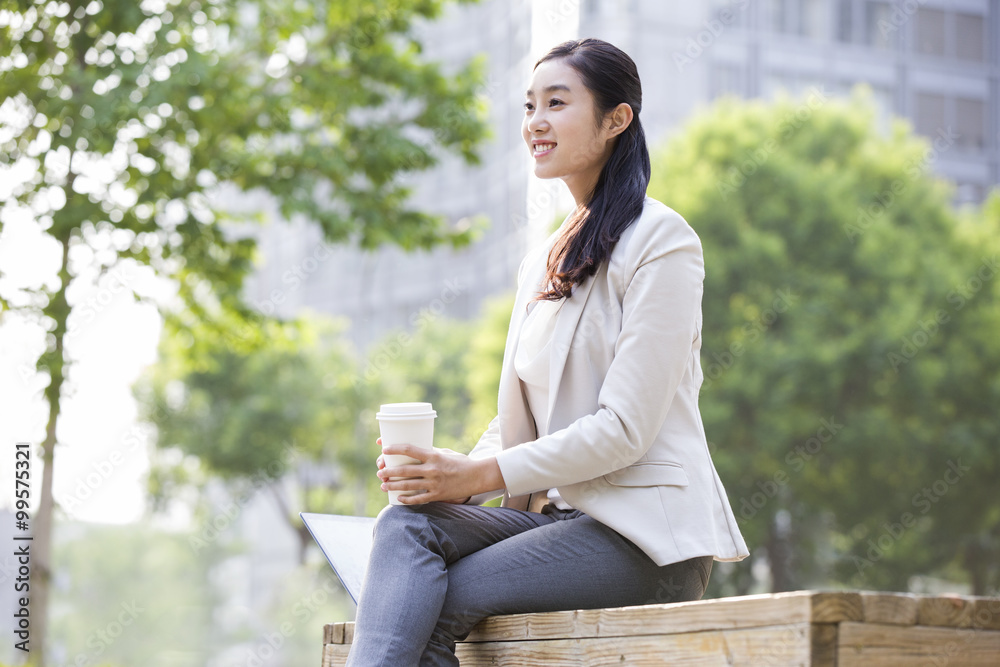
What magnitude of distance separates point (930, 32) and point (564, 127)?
32195 mm

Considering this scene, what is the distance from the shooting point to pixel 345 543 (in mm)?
2941

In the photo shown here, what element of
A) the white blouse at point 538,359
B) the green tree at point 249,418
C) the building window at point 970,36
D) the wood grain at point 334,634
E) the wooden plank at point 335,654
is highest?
the building window at point 970,36

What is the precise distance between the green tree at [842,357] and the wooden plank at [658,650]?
14.8 m

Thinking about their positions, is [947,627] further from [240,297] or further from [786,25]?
[786,25]

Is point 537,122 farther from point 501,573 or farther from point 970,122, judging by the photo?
point 970,122

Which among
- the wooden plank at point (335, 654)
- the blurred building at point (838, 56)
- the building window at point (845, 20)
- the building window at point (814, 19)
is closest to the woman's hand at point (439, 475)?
the wooden plank at point (335, 654)

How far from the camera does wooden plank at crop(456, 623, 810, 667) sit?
5.86 ft

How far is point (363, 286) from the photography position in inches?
1832

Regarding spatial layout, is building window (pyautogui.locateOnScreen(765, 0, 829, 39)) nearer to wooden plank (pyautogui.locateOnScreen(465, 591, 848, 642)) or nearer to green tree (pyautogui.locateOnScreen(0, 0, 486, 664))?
green tree (pyautogui.locateOnScreen(0, 0, 486, 664))

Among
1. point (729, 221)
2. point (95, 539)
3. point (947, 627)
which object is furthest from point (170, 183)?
point (95, 539)

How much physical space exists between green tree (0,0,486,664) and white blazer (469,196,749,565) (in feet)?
18.8

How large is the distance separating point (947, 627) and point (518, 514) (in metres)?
1.01

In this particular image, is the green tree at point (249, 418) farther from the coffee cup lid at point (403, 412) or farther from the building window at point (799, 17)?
the coffee cup lid at point (403, 412)

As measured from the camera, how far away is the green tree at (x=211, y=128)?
7.60 metres
